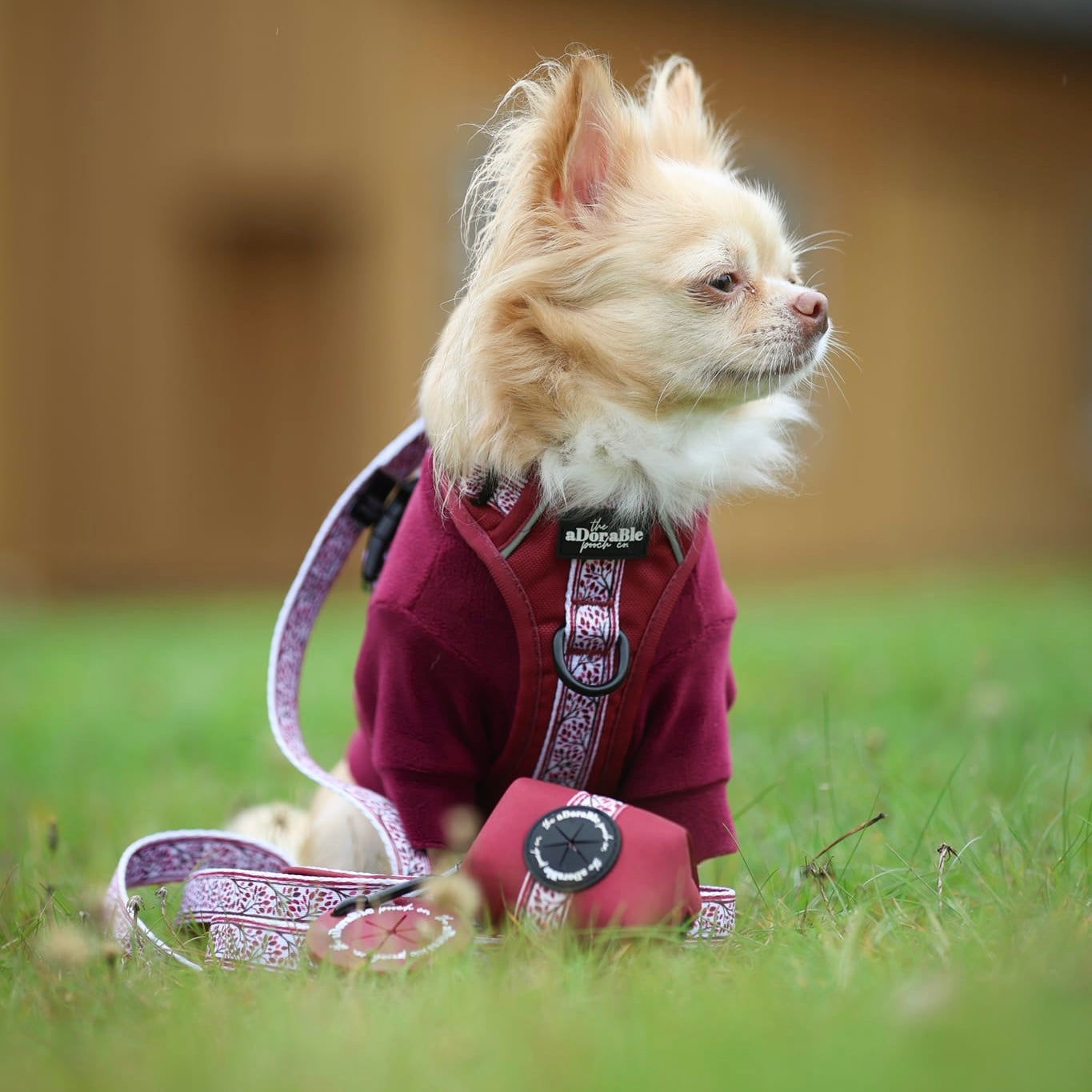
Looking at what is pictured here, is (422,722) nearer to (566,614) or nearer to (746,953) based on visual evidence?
(566,614)

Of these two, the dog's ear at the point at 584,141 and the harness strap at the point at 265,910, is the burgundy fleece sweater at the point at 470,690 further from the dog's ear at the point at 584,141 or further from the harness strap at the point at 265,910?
the dog's ear at the point at 584,141

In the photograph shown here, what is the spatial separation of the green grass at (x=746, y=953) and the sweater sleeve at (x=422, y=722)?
48 cm

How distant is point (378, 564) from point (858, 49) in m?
9.69

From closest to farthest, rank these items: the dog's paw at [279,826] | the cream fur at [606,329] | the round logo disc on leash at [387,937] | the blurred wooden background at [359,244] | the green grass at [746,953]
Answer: the green grass at [746,953] → the round logo disc on leash at [387,937] → the cream fur at [606,329] → the dog's paw at [279,826] → the blurred wooden background at [359,244]

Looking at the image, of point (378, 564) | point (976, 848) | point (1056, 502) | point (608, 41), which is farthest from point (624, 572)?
point (1056, 502)

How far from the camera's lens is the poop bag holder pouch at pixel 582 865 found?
2070 mm

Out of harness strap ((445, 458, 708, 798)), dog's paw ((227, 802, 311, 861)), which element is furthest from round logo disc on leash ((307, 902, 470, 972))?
dog's paw ((227, 802, 311, 861))

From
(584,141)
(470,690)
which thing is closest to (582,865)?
(470,690)

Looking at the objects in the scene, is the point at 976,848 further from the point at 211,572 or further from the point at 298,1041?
the point at 211,572

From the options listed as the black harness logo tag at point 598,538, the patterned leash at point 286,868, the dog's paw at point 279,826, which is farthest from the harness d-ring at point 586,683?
the dog's paw at point 279,826

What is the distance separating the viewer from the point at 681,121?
2924 mm

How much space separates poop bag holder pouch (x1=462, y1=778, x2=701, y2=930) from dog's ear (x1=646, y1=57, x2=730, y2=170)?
4.82ft

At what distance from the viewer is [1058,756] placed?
329 cm

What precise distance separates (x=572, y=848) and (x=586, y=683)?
13.0 inches
